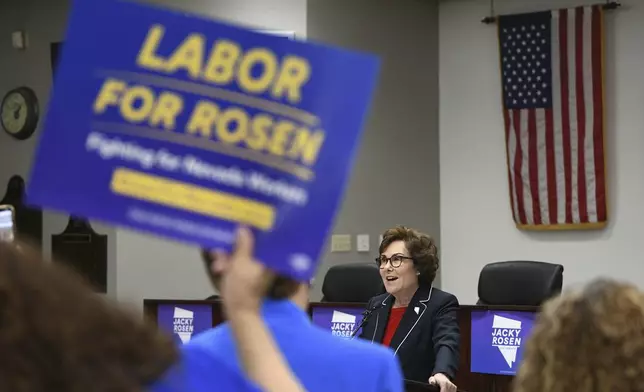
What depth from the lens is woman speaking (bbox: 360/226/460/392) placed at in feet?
13.2

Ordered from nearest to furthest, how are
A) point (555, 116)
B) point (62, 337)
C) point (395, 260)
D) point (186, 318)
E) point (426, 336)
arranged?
point (62, 337)
point (426, 336)
point (395, 260)
point (186, 318)
point (555, 116)

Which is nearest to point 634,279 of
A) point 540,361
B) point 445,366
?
point 445,366

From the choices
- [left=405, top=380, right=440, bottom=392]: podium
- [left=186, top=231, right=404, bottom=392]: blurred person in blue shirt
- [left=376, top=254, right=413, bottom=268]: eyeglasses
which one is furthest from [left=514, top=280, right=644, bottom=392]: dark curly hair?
[left=376, top=254, right=413, bottom=268]: eyeglasses

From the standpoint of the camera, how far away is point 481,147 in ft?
24.0

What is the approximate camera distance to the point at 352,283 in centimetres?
555

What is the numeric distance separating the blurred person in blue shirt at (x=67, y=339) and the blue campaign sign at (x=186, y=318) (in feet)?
14.7

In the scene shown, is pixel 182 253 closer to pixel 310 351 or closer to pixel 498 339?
pixel 498 339

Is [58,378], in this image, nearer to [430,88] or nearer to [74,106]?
[74,106]

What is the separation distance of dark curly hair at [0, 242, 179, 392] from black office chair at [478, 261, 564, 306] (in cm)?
445

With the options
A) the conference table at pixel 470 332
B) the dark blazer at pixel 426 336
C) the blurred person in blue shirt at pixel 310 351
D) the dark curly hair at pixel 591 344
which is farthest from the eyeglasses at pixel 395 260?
the dark curly hair at pixel 591 344

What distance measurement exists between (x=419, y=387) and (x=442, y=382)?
99 millimetres

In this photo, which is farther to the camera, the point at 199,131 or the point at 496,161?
the point at 496,161

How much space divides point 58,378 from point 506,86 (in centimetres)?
664

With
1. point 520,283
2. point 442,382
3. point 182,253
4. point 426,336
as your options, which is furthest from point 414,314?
point 182,253
